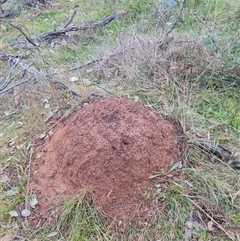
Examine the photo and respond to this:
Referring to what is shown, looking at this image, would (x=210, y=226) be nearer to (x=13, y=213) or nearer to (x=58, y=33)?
(x=13, y=213)

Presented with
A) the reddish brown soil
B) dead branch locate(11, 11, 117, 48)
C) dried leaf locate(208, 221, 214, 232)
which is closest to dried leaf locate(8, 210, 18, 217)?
the reddish brown soil

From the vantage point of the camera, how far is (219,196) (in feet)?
7.15

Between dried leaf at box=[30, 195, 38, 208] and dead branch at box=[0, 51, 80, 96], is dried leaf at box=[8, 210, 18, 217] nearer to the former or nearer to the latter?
dried leaf at box=[30, 195, 38, 208]

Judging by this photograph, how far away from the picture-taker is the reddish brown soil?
215 centimetres

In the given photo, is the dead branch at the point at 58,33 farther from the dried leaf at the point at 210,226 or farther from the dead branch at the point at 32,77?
the dried leaf at the point at 210,226

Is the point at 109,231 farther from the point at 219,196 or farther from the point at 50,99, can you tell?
the point at 50,99

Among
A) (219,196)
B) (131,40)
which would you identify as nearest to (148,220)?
(219,196)

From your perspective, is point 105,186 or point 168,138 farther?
point 168,138

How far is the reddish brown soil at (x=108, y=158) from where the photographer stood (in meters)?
2.15

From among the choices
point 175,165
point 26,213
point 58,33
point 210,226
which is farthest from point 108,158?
point 58,33

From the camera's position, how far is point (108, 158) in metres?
2.20

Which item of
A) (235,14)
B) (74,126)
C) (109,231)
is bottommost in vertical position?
(235,14)

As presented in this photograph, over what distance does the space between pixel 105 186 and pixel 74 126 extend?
1.54 ft

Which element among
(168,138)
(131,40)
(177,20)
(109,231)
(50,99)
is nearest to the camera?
(109,231)
